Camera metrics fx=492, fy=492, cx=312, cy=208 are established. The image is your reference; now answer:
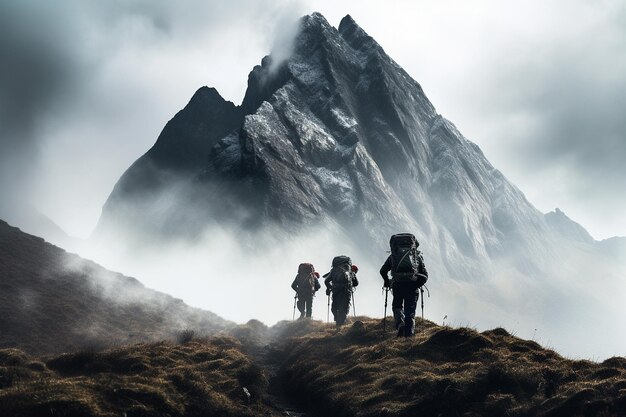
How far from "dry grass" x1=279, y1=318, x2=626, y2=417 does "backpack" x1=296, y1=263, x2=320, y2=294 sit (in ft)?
49.6

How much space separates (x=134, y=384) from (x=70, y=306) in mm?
27991

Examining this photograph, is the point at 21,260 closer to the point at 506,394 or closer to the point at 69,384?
the point at 69,384

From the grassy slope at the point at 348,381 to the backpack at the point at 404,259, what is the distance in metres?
2.53

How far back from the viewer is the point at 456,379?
13.8m

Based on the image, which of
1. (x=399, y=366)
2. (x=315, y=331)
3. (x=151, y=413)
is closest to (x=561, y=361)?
(x=399, y=366)

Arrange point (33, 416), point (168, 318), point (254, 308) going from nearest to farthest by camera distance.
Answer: point (33, 416) → point (168, 318) → point (254, 308)

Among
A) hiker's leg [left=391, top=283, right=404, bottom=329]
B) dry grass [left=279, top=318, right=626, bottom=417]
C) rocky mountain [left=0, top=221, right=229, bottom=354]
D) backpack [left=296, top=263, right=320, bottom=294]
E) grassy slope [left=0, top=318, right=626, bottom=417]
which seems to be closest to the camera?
dry grass [left=279, top=318, right=626, bottom=417]

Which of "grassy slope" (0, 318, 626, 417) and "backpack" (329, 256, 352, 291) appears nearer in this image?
"grassy slope" (0, 318, 626, 417)

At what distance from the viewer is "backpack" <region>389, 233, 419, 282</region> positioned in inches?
794

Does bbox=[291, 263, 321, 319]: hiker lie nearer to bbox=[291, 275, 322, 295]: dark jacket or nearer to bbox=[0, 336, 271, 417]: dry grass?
bbox=[291, 275, 322, 295]: dark jacket

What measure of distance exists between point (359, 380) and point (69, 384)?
28.9ft

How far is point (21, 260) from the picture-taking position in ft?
157

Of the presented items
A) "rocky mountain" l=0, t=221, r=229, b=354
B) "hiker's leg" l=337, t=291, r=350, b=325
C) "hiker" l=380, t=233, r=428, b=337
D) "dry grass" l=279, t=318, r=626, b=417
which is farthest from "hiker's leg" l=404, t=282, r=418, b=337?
"rocky mountain" l=0, t=221, r=229, b=354

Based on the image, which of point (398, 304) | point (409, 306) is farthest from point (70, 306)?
point (409, 306)
